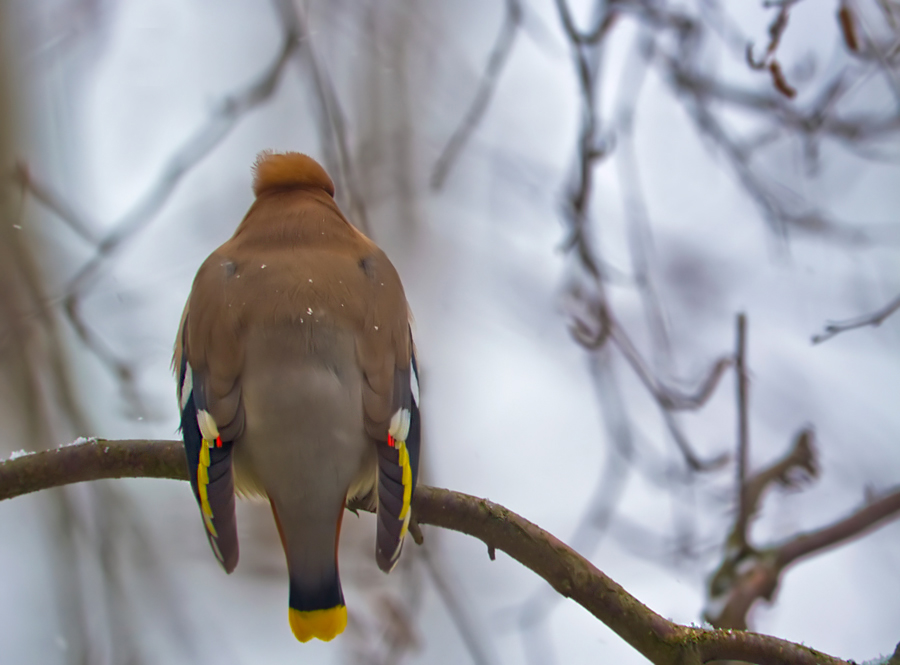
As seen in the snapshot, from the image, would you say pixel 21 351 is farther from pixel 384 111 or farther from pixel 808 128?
pixel 808 128

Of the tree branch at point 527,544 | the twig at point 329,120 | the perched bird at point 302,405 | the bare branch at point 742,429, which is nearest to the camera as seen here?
the tree branch at point 527,544

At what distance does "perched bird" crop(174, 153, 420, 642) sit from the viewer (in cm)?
203

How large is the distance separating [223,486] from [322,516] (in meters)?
0.26

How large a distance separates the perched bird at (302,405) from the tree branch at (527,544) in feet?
0.43

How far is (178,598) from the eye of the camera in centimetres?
406

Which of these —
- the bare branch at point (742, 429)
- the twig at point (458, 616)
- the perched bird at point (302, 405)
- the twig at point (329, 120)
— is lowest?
the twig at point (458, 616)

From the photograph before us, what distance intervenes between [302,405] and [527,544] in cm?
66

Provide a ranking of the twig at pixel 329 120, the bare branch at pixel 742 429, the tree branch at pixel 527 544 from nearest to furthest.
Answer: the tree branch at pixel 527 544 < the bare branch at pixel 742 429 < the twig at pixel 329 120

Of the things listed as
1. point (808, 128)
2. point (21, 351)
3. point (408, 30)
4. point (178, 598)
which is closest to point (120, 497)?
point (178, 598)

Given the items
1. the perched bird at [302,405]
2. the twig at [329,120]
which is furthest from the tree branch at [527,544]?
the twig at [329,120]

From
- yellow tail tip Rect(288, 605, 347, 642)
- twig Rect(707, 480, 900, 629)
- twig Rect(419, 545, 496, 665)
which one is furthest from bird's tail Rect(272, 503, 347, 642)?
twig Rect(707, 480, 900, 629)

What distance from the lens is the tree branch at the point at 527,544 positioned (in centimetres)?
190

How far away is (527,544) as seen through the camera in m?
2.04

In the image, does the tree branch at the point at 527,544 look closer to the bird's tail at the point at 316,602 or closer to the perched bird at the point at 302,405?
the perched bird at the point at 302,405
